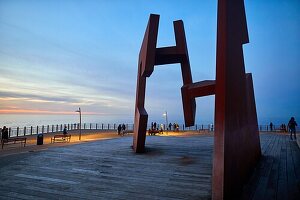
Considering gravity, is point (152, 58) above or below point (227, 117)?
above

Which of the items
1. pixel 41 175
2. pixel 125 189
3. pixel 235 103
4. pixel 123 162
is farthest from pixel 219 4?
pixel 41 175

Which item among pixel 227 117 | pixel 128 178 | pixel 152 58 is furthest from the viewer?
pixel 152 58

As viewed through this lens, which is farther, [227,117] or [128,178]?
[128,178]

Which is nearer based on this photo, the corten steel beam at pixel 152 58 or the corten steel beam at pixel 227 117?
the corten steel beam at pixel 227 117

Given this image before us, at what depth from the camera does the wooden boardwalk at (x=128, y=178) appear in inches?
175

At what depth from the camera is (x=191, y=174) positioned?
19.2 ft

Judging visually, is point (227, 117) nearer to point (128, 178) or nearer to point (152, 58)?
point (128, 178)

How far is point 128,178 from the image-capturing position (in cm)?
553

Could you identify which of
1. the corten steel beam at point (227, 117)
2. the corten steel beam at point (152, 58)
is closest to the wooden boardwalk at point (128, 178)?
the corten steel beam at point (227, 117)

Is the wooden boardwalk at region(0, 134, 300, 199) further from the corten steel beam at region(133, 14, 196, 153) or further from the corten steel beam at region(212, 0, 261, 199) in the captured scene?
the corten steel beam at region(133, 14, 196, 153)

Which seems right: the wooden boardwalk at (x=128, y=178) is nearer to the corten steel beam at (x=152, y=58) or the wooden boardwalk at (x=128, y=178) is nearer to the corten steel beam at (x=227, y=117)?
the corten steel beam at (x=227, y=117)

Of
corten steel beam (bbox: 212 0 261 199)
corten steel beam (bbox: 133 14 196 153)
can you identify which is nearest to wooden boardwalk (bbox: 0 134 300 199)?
corten steel beam (bbox: 212 0 261 199)

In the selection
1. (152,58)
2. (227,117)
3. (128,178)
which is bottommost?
(128,178)

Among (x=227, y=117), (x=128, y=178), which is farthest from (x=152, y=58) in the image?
(x=227, y=117)
